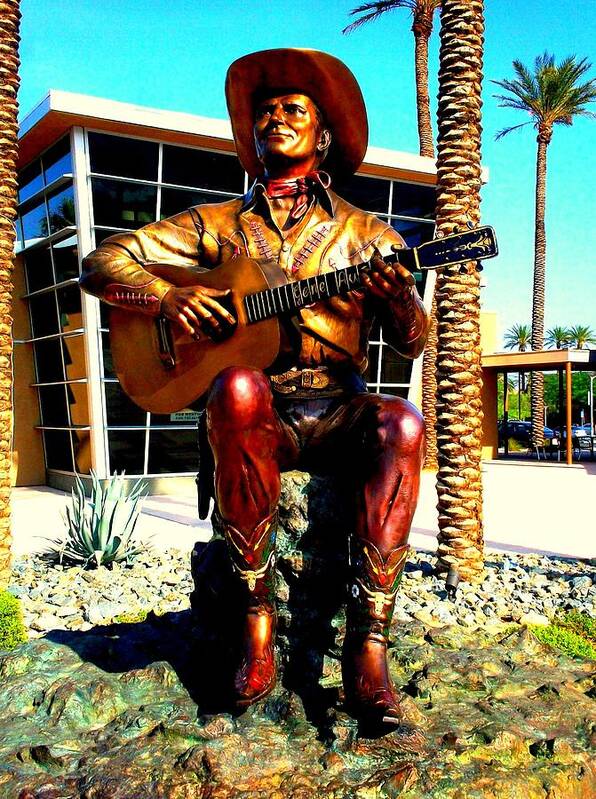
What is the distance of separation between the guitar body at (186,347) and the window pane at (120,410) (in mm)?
11355

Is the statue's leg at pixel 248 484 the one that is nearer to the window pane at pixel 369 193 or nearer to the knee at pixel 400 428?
the knee at pixel 400 428

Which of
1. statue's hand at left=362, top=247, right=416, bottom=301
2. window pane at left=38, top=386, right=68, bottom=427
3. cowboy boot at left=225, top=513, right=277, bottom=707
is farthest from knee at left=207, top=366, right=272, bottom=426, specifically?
window pane at left=38, top=386, right=68, bottom=427

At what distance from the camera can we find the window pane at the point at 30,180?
15.2m

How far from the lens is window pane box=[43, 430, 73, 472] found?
15773 millimetres

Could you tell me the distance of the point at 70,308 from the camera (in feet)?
48.8

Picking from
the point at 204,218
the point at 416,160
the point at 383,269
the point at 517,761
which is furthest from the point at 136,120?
the point at 517,761

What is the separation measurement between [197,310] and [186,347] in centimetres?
26

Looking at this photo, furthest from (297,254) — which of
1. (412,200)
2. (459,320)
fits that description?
(412,200)

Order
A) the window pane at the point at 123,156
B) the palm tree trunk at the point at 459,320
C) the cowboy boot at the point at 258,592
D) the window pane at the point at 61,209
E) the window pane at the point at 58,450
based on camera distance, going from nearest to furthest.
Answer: the cowboy boot at the point at 258,592
the palm tree trunk at the point at 459,320
the window pane at the point at 123,156
the window pane at the point at 61,209
the window pane at the point at 58,450

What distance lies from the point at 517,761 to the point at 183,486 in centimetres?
1294

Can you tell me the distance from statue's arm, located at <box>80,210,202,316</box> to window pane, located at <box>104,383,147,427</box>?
37.5ft

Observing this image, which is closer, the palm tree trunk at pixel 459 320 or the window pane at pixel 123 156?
the palm tree trunk at pixel 459 320

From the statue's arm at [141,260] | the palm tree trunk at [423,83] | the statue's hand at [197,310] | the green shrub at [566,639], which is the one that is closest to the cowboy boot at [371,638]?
the statue's hand at [197,310]

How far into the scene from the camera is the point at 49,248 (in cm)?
1541
